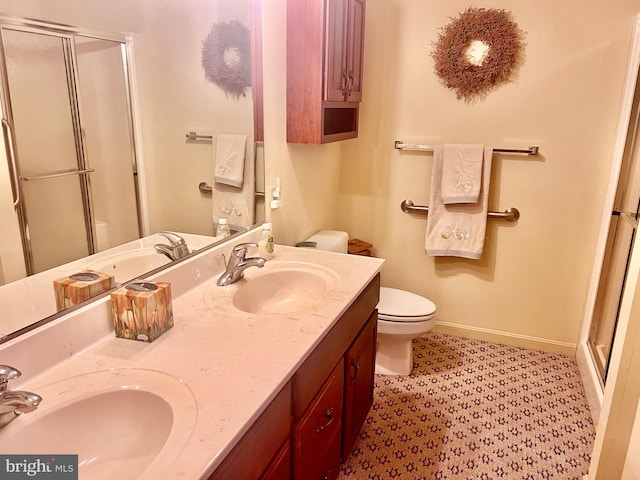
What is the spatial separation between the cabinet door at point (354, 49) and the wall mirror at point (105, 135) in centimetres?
57

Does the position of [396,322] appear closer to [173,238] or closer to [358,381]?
[358,381]

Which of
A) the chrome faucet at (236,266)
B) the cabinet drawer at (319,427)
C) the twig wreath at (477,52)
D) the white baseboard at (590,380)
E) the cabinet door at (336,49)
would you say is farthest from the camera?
the twig wreath at (477,52)

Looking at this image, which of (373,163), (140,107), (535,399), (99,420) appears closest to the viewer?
(99,420)

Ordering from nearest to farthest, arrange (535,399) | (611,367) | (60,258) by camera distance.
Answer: (60,258)
(611,367)
(535,399)

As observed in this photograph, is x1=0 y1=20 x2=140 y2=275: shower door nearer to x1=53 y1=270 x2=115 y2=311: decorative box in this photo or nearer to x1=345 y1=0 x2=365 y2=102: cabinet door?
x1=53 y1=270 x2=115 y2=311: decorative box

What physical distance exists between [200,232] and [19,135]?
0.77 m

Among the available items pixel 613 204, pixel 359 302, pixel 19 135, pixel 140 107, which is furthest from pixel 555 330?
pixel 19 135

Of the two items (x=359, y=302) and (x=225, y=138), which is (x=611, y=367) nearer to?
(x=359, y=302)

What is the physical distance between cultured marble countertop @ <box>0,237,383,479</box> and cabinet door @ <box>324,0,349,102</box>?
3.34 ft

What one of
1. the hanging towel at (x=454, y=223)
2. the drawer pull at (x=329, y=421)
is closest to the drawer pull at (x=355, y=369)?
the drawer pull at (x=329, y=421)

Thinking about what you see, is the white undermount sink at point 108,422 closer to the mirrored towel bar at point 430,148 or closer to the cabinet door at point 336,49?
the cabinet door at point 336,49

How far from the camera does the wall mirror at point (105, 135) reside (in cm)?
105

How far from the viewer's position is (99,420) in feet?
3.25

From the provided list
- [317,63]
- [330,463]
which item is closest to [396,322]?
[330,463]
